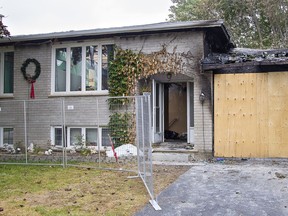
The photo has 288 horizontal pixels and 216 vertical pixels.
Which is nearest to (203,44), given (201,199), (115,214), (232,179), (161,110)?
(161,110)

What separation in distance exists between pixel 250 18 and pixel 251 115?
15.4 metres

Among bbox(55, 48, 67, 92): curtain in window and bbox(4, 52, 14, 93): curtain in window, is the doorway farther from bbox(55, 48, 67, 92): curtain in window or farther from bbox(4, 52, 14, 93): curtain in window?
bbox(4, 52, 14, 93): curtain in window

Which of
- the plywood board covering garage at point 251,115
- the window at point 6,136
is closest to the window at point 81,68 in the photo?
the window at point 6,136

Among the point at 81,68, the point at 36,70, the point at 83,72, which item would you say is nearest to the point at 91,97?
the point at 83,72

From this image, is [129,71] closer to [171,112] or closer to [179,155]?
[179,155]

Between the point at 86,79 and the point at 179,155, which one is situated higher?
the point at 86,79

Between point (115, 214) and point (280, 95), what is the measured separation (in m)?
6.37

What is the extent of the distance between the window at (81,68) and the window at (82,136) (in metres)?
1.33

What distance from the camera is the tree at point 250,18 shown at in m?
20.6

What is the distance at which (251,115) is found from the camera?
370 inches

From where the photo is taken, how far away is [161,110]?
1195cm

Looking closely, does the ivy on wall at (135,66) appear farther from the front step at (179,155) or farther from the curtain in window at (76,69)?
the front step at (179,155)

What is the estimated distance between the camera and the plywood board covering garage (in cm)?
920

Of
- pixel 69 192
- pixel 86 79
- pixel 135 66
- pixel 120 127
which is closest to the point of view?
pixel 69 192
